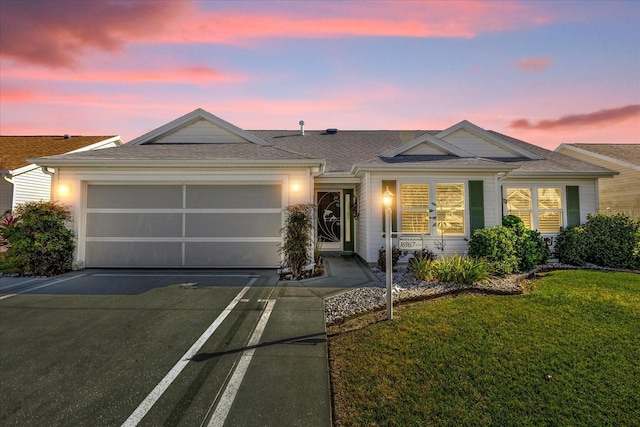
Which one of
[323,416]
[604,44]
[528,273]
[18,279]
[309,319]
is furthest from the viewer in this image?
[604,44]

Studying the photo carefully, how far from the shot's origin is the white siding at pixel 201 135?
33.4 feet

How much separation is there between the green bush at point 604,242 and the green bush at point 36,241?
50.9 ft

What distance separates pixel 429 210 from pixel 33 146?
20.7m

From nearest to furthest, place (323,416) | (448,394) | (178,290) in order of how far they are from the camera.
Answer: (323,416) < (448,394) < (178,290)

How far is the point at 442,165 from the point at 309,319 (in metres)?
6.38

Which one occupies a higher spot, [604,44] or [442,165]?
[604,44]

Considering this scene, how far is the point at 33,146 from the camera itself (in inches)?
604

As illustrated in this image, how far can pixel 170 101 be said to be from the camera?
10.6 metres

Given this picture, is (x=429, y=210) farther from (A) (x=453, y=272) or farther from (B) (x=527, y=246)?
(B) (x=527, y=246)

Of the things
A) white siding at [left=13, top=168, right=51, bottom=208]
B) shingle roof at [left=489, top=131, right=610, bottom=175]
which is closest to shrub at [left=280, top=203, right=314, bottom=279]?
shingle roof at [left=489, top=131, right=610, bottom=175]

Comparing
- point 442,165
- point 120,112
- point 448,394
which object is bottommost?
point 448,394

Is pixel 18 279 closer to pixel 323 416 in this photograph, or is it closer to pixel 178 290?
pixel 178 290

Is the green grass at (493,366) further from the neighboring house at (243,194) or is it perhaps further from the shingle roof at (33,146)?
the shingle roof at (33,146)

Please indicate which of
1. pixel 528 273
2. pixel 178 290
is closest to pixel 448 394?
pixel 178 290
